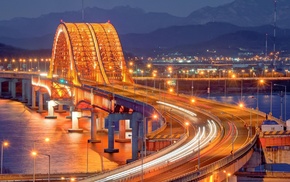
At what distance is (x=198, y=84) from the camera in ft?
474

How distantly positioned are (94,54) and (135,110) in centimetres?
3185

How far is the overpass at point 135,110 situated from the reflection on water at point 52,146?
1.86m

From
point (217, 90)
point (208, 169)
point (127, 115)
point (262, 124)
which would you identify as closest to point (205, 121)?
point (262, 124)

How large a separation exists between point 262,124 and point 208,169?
659 inches

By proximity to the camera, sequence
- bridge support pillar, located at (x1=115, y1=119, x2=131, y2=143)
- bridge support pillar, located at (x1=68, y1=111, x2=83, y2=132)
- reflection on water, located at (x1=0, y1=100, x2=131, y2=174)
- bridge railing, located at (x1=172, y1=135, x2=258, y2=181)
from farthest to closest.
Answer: bridge support pillar, located at (x1=68, y1=111, x2=83, y2=132)
bridge support pillar, located at (x1=115, y1=119, x2=131, y2=143)
reflection on water, located at (x1=0, y1=100, x2=131, y2=174)
bridge railing, located at (x1=172, y1=135, x2=258, y2=181)

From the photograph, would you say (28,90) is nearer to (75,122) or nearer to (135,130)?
(75,122)

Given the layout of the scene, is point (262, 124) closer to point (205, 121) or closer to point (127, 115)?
point (205, 121)

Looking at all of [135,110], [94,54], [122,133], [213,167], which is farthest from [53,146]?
[213,167]

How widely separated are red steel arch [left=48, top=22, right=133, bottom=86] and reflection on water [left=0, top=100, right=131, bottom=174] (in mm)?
4939

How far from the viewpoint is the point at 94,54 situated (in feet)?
310

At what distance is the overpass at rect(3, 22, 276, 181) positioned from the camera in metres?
39.3

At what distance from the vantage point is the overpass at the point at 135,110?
39281 mm

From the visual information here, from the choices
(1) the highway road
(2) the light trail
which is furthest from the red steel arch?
(2) the light trail

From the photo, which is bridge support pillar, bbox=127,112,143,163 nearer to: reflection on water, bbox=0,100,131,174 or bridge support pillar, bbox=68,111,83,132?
reflection on water, bbox=0,100,131,174
